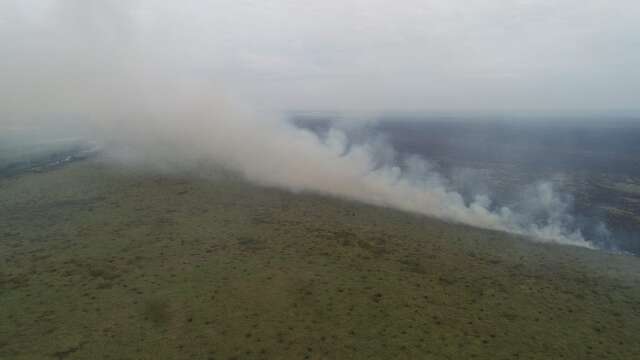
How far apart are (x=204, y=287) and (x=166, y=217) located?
62.6ft

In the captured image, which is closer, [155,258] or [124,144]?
[155,258]

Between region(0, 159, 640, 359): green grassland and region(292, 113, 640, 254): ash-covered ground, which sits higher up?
region(292, 113, 640, 254): ash-covered ground

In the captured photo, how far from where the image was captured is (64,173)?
80.3 metres

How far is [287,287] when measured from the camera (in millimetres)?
41000

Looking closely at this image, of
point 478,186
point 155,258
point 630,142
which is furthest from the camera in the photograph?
point 630,142

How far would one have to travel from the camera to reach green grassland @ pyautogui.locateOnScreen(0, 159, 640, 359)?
33.3 m

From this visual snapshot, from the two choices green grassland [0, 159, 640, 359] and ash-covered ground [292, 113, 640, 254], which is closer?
green grassland [0, 159, 640, 359]

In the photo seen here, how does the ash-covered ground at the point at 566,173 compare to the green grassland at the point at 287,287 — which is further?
the ash-covered ground at the point at 566,173

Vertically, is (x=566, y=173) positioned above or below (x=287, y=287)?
above

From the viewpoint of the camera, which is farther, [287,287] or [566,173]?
[566,173]

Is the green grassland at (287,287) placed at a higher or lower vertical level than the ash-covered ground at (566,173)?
lower

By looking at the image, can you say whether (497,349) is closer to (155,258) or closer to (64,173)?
(155,258)

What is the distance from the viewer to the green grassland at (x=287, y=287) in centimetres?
3331

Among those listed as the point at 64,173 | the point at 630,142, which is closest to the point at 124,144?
the point at 64,173
